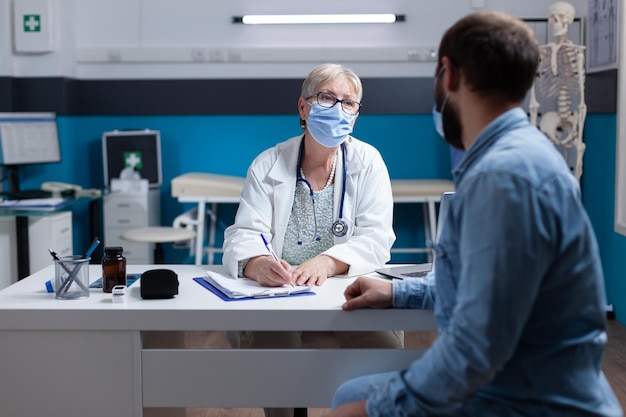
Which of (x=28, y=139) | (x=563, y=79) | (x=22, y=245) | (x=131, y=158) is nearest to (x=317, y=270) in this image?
(x=22, y=245)

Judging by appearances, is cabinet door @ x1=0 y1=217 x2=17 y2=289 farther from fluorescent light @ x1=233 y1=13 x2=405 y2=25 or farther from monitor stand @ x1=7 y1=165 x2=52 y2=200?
fluorescent light @ x1=233 y1=13 x2=405 y2=25

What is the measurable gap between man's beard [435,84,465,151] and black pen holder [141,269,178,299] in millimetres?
764

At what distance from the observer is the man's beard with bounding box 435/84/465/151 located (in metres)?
1.44

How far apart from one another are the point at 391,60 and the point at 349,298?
3.77 metres

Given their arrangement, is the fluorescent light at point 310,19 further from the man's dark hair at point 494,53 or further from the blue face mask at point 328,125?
the man's dark hair at point 494,53

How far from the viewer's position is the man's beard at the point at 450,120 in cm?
144

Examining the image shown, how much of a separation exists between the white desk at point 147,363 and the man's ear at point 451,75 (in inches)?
23.9

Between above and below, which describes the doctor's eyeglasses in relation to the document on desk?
above

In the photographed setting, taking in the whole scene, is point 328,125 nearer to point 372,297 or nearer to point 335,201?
point 335,201

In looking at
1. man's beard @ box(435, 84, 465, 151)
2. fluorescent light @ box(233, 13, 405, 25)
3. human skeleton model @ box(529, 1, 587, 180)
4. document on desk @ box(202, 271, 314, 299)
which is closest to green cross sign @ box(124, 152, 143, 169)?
fluorescent light @ box(233, 13, 405, 25)

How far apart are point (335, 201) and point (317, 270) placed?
Result: 0.38 m

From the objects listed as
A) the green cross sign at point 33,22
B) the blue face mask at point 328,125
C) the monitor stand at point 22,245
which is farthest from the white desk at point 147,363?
the green cross sign at point 33,22

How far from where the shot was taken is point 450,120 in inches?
57.4

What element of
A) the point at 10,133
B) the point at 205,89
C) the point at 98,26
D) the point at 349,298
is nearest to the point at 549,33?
the point at 205,89
